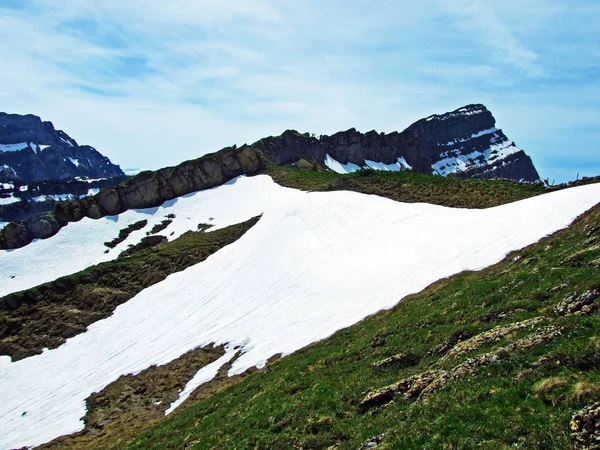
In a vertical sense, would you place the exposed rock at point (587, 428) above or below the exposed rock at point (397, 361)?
above

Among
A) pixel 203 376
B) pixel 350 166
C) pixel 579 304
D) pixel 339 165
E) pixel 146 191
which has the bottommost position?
pixel 203 376

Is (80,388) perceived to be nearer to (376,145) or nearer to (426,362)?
(426,362)

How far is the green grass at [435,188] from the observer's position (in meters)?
45.1

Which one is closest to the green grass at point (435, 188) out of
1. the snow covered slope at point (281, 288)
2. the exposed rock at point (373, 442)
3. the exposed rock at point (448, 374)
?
the snow covered slope at point (281, 288)

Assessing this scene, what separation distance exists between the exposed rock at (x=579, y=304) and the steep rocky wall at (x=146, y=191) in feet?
241

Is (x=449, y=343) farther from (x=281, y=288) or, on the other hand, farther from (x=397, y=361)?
(x=281, y=288)

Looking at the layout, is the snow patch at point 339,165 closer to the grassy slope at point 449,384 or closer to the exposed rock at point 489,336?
the grassy slope at point 449,384

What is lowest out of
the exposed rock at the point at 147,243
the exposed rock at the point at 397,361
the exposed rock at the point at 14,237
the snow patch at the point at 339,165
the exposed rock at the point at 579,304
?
the exposed rock at the point at 397,361

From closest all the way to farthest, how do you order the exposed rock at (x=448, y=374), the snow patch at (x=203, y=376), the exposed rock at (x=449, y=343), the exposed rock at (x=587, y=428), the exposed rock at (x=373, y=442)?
1. the exposed rock at (x=587, y=428)
2. the exposed rock at (x=373, y=442)
3. the exposed rock at (x=448, y=374)
4. the exposed rock at (x=449, y=343)
5. the snow patch at (x=203, y=376)

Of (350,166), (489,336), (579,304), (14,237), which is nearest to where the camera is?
(579,304)

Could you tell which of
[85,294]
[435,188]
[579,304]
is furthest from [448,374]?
[85,294]

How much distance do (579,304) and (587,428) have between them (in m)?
7.01

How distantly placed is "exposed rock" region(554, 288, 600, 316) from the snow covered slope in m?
13.2

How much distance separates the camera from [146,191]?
263ft
